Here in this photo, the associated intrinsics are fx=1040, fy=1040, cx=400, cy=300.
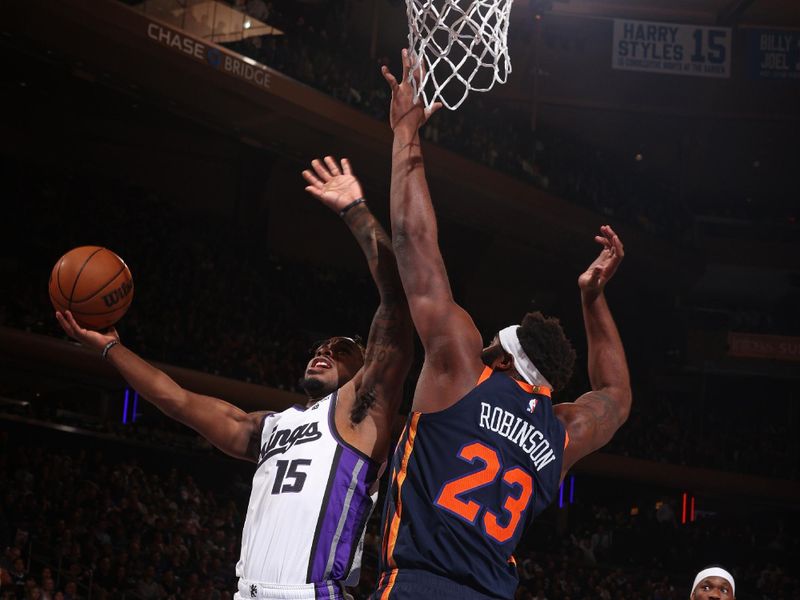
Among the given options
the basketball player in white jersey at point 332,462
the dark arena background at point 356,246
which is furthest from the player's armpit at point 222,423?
the dark arena background at point 356,246

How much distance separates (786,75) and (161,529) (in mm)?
15169

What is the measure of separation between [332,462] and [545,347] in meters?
0.95

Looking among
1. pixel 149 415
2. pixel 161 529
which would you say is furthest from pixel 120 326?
pixel 161 529

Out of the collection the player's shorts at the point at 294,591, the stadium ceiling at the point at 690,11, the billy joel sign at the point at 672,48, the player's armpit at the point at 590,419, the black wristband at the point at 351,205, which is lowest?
the player's shorts at the point at 294,591

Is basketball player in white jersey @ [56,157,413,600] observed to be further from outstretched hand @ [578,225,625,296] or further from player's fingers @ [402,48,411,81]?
outstretched hand @ [578,225,625,296]

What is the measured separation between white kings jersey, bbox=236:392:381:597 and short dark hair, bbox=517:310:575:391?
0.84 meters

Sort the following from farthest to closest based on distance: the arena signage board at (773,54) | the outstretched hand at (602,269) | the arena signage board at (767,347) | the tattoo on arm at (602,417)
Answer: the arena signage board at (767,347) < the arena signage board at (773,54) < the outstretched hand at (602,269) < the tattoo on arm at (602,417)

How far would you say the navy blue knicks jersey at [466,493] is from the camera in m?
2.92

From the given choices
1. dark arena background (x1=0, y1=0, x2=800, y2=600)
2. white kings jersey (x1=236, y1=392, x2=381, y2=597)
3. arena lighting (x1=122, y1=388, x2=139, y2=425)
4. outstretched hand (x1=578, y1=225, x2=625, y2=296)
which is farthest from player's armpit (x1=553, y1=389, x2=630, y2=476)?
arena lighting (x1=122, y1=388, x2=139, y2=425)

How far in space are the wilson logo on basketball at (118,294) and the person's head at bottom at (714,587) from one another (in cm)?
366

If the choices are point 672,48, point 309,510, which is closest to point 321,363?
point 309,510

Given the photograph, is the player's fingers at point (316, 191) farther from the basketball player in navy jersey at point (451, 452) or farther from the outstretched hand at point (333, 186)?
the basketball player in navy jersey at point (451, 452)

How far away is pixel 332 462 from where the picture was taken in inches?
147

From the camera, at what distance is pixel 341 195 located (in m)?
3.65
